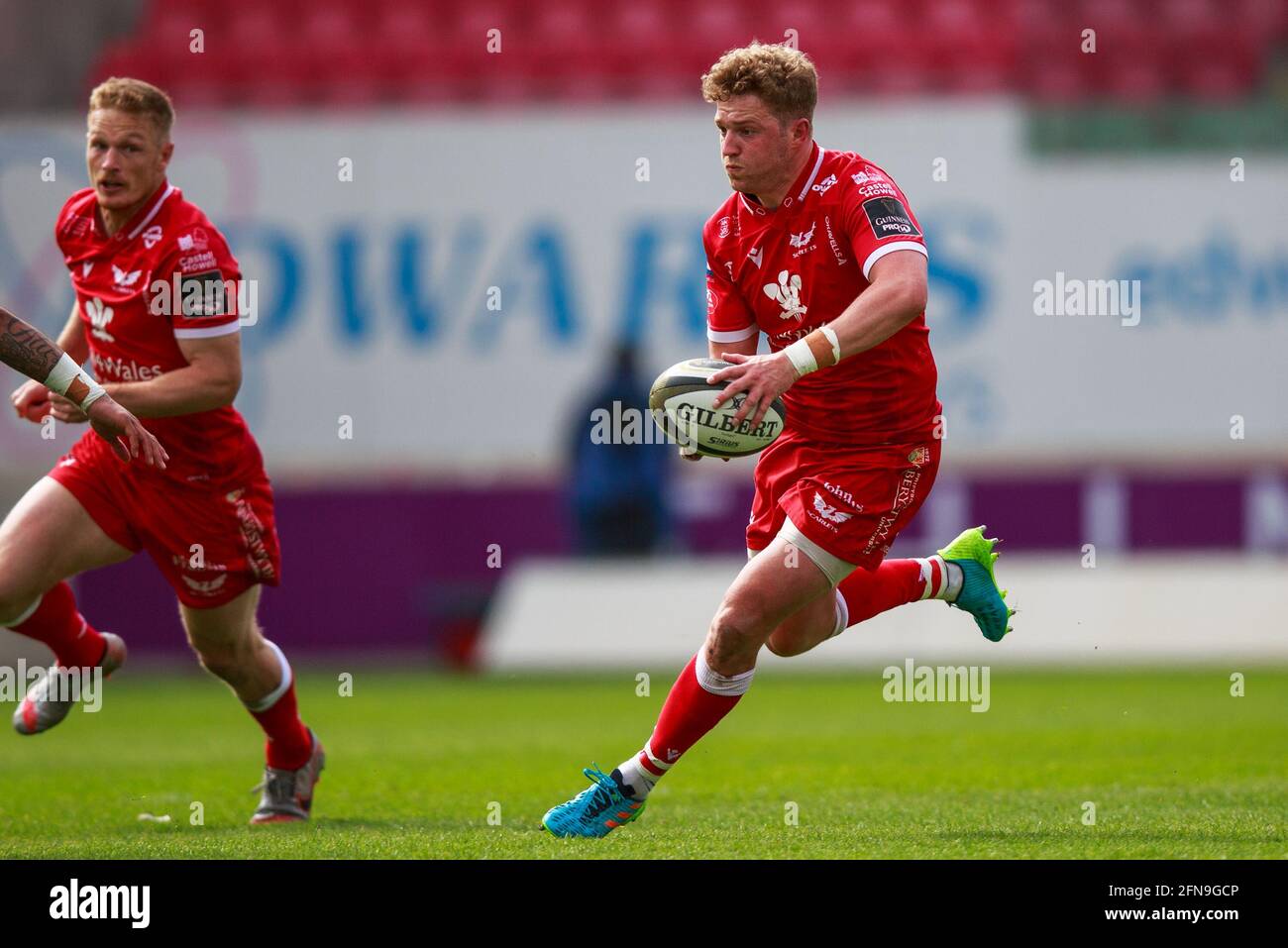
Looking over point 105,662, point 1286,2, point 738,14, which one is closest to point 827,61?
point 738,14

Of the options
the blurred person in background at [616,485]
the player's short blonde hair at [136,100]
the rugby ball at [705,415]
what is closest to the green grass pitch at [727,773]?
the rugby ball at [705,415]

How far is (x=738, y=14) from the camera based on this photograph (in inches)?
699

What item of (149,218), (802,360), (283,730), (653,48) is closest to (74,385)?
(149,218)

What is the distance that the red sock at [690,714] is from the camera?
6.07 metres

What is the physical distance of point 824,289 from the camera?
19.9 ft

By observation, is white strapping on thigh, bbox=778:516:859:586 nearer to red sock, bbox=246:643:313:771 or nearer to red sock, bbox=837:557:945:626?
red sock, bbox=837:557:945:626

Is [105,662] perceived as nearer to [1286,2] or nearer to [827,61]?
[827,61]

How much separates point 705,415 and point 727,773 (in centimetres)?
302

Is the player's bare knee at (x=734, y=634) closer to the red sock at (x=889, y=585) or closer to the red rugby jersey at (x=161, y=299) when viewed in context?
the red sock at (x=889, y=585)

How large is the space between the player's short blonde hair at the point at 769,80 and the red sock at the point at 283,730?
107 inches

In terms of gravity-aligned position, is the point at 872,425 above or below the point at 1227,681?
above

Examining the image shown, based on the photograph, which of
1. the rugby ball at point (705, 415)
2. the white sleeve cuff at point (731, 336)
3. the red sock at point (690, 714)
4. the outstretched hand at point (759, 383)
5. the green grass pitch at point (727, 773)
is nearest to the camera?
the outstretched hand at point (759, 383)

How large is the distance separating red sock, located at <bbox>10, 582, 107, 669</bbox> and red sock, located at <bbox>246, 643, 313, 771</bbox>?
674mm

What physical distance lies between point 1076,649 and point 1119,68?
6298 millimetres
